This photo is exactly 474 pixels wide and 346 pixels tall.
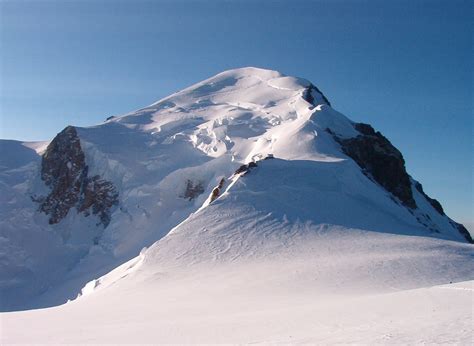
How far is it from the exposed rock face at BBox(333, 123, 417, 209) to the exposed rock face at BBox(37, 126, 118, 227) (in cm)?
2378

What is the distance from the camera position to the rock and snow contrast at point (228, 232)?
1391 centimetres

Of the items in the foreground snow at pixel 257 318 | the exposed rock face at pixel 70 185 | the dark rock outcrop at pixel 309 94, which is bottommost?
the foreground snow at pixel 257 318

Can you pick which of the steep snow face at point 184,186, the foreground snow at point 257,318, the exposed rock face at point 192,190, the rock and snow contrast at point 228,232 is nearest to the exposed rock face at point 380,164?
the rock and snow contrast at point 228,232

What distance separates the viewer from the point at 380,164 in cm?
4619

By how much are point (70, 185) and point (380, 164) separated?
103 ft

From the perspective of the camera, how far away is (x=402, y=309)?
13.4 metres

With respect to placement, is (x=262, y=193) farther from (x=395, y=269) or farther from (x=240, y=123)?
(x=240, y=123)

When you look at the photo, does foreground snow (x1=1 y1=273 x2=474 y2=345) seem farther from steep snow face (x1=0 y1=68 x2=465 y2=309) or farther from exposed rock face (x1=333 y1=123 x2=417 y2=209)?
exposed rock face (x1=333 y1=123 x2=417 y2=209)

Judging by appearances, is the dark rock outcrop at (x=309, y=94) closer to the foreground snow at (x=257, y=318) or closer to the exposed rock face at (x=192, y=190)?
the exposed rock face at (x=192, y=190)

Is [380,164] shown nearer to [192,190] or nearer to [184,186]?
[192,190]

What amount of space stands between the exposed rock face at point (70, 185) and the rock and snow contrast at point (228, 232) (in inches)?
6.5

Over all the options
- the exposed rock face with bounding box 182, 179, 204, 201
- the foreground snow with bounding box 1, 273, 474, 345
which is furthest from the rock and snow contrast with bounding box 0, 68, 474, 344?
the exposed rock face with bounding box 182, 179, 204, 201

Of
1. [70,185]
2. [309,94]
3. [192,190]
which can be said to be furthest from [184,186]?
[309,94]

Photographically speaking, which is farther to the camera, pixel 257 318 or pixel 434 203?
pixel 434 203
